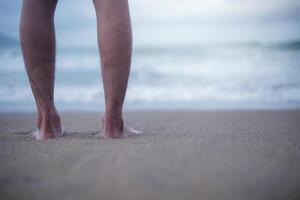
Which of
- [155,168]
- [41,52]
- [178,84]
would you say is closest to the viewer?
[155,168]

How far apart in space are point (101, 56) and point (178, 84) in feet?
12.1

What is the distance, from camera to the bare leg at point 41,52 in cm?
173

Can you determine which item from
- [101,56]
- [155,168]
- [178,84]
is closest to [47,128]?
[101,56]

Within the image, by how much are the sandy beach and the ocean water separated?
6.47 ft

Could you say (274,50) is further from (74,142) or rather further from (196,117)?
(74,142)

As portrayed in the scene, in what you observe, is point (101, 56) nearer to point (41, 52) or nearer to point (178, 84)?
point (41, 52)

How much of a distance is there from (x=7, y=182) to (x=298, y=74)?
195 inches

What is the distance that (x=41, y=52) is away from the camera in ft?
5.76

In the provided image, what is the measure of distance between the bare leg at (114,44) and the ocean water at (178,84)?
6.01 feet

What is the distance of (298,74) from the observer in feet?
17.4

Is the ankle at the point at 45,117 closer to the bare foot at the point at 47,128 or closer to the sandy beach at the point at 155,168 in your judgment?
the bare foot at the point at 47,128

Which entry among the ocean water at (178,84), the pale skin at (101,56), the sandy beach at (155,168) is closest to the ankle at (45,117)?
the pale skin at (101,56)

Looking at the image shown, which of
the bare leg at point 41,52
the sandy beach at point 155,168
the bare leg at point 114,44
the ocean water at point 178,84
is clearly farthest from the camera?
the ocean water at point 178,84

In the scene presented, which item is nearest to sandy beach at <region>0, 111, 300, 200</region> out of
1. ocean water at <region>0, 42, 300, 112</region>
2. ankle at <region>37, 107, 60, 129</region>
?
ankle at <region>37, 107, 60, 129</region>
